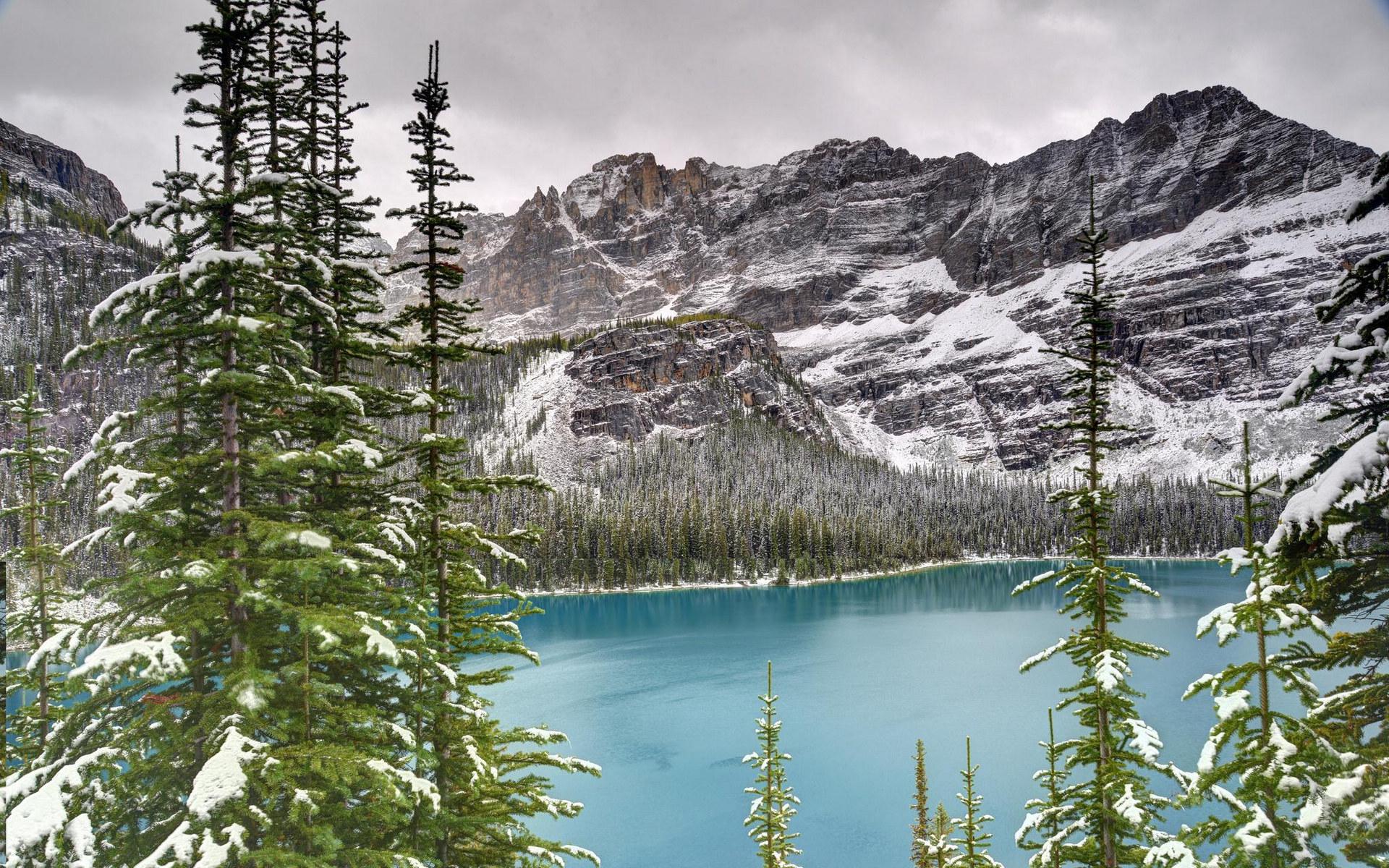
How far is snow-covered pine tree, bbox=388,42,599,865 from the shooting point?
9539 mm

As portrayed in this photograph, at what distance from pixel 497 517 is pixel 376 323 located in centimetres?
11816

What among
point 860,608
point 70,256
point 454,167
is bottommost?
point 860,608

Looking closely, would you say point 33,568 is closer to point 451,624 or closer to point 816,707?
point 451,624

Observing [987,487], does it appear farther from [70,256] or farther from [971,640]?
[70,256]

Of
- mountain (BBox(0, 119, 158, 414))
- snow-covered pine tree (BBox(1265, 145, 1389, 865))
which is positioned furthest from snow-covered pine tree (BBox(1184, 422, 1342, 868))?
mountain (BBox(0, 119, 158, 414))

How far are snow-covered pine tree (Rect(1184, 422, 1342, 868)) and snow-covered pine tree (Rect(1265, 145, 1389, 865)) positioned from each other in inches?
25.9

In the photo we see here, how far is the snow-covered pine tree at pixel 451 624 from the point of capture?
31.3 ft

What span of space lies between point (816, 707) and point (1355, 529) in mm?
46363

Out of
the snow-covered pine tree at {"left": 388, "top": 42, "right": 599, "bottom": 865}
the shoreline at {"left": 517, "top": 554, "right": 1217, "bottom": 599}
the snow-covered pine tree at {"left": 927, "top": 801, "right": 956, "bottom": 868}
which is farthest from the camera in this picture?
the shoreline at {"left": 517, "top": 554, "right": 1217, "bottom": 599}

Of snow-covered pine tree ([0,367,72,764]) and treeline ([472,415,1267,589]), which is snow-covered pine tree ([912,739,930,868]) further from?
treeline ([472,415,1267,589])

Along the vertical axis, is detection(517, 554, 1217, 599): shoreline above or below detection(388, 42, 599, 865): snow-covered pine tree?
below

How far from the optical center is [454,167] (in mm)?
12008

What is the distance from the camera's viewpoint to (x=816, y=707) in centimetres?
4784

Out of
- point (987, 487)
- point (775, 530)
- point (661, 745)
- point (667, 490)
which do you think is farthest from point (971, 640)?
point (987, 487)
